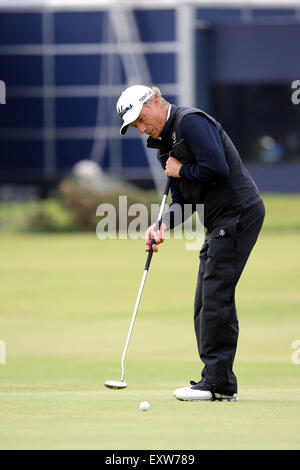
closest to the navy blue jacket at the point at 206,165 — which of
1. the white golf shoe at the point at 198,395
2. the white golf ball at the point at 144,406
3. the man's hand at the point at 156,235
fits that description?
the man's hand at the point at 156,235

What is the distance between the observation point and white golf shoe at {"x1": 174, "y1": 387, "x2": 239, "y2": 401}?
21.6 ft

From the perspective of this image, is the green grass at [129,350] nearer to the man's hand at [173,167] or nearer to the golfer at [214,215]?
the golfer at [214,215]

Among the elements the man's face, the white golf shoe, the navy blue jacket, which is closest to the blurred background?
the white golf shoe

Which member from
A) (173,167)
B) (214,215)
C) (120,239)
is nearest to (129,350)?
(214,215)

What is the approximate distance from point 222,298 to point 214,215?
1.63ft

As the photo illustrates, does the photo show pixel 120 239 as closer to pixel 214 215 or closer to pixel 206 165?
pixel 214 215

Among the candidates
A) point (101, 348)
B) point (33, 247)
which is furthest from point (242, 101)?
point (101, 348)

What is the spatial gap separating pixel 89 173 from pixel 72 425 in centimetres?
2510

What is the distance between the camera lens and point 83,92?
34.4 metres

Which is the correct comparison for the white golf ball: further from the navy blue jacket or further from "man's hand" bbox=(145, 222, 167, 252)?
"man's hand" bbox=(145, 222, 167, 252)

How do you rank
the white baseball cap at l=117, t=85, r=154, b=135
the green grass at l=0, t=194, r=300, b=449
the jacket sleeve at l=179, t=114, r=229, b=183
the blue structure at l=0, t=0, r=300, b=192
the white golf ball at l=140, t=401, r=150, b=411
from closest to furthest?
the green grass at l=0, t=194, r=300, b=449 → the white golf ball at l=140, t=401, r=150, b=411 → the jacket sleeve at l=179, t=114, r=229, b=183 → the white baseball cap at l=117, t=85, r=154, b=135 → the blue structure at l=0, t=0, r=300, b=192

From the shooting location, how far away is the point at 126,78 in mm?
33906

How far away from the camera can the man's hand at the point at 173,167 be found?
6.62 m
